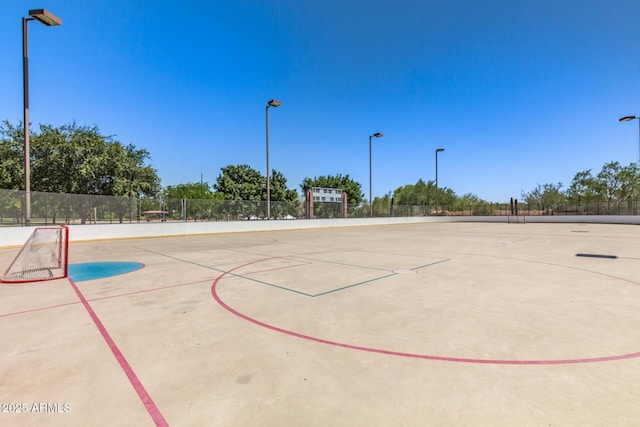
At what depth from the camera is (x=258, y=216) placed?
84.5 ft

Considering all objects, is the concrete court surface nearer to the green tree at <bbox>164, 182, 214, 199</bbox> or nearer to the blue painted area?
the blue painted area

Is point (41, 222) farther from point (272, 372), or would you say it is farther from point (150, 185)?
point (272, 372)

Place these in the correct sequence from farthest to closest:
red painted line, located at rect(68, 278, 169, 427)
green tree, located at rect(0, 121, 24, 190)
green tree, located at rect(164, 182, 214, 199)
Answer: green tree, located at rect(164, 182, 214, 199) < green tree, located at rect(0, 121, 24, 190) < red painted line, located at rect(68, 278, 169, 427)

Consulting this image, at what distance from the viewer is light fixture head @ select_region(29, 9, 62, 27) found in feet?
37.0

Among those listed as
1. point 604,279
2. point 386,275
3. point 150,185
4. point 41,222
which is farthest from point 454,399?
point 150,185

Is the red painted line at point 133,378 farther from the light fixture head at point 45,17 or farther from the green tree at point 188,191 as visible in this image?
the green tree at point 188,191

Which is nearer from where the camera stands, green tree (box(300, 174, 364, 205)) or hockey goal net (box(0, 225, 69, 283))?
hockey goal net (box(0, 225, 69, 283))

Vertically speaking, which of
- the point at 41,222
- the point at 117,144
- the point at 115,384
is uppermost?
the point at 117,144

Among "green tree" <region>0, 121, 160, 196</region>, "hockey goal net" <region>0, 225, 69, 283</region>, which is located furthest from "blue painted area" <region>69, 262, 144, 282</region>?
"green tree" <region>0, 121, 160, 196</region>

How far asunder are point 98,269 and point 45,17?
10.3 m

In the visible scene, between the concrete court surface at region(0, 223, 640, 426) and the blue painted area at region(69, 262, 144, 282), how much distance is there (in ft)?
3.00

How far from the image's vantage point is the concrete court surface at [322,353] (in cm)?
244

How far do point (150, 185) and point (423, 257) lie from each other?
2899cm

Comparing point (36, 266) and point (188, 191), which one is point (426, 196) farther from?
point (36, 266)
